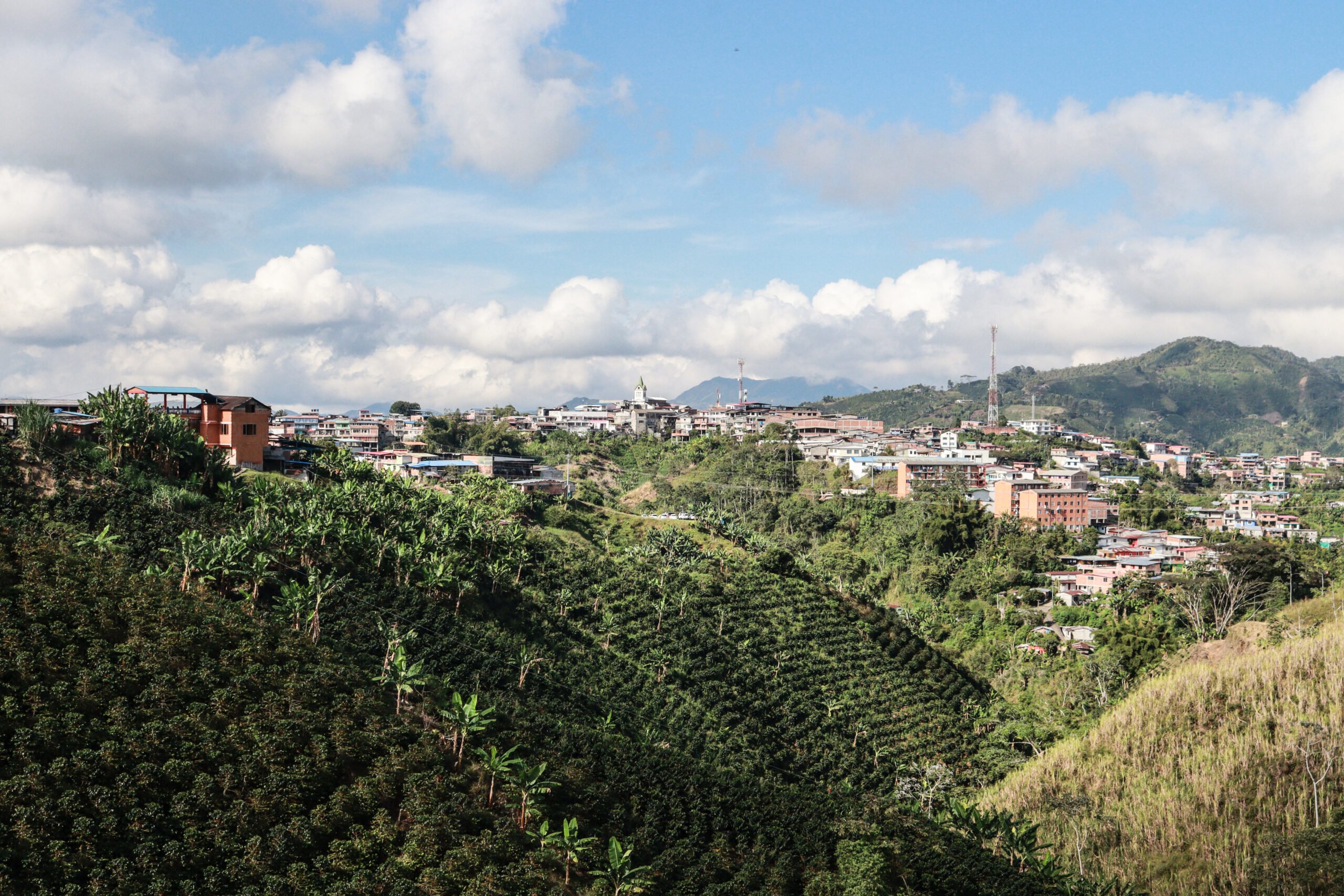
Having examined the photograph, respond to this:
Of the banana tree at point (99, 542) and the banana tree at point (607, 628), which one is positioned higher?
the banana tree at point (99, 542)

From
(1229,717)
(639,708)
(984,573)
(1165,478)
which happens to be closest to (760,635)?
(639,708)

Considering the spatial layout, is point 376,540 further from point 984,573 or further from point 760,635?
point 984,573

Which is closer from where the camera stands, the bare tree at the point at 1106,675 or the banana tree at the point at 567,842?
the banana tree at the point at 567,842

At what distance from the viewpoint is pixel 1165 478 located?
90.4m

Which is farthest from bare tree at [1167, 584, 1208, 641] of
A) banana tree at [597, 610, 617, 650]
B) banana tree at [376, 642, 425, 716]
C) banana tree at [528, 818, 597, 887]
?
banana tree at [376, 642, 425, 716]

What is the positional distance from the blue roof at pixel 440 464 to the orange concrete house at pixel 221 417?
1679cm

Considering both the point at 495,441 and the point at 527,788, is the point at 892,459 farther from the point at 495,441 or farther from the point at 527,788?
the point at 527,788

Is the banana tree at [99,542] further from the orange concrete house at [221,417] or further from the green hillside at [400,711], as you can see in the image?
the orange concrete house at [221,417]

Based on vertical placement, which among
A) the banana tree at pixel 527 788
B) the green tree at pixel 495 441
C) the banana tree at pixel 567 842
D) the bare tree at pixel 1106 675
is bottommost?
the bare tree at pixel 1106 675

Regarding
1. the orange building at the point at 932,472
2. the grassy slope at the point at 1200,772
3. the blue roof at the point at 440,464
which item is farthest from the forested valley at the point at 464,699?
the orange building at the point at 932,472

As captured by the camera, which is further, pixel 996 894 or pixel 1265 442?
pixel 1265 442

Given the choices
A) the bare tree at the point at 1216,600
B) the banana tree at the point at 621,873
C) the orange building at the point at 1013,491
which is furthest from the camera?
the orange building at the point at 1013,491

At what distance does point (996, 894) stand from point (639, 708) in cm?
1216

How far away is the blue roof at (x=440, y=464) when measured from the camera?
54.3 m
